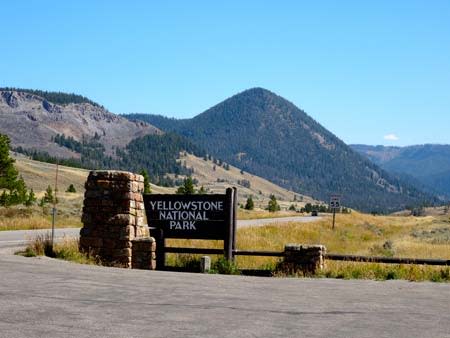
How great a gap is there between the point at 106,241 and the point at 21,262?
2676mm

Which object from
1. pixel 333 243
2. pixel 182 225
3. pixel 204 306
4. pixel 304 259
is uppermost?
pixel 182 225

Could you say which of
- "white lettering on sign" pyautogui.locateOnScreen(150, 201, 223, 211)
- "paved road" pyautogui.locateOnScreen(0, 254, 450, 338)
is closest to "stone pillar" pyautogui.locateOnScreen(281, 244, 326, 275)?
"paved road" pyautogui.locateOnScreen(0, 254, 450, 338)

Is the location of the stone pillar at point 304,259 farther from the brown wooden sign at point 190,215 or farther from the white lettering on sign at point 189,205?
the white lettering on sign at point 189,205

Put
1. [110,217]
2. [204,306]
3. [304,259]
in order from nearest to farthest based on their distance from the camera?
[204,306]
[304,259]
[110,217]

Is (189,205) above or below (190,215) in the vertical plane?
above

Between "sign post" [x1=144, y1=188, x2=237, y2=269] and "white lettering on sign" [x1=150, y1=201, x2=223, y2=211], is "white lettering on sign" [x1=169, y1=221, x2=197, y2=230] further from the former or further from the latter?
"white lettering on sign" [x1=150, y1=201, x2=223, y2=211]

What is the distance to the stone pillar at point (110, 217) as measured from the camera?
54.9 feet

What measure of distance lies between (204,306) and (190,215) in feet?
25.8

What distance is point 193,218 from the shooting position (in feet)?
57.9

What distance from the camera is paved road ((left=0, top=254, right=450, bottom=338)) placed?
812 centimetres

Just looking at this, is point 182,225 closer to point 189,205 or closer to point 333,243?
point 189,205

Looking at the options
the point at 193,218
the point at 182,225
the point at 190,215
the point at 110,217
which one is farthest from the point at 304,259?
the point at 110,217

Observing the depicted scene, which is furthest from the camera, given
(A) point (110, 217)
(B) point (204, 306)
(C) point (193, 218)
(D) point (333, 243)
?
(D) point (333, 243)

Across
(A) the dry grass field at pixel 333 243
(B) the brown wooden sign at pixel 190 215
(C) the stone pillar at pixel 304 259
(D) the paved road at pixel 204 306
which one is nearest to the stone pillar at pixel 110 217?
(A) the dry grass field at pixel 333 243
